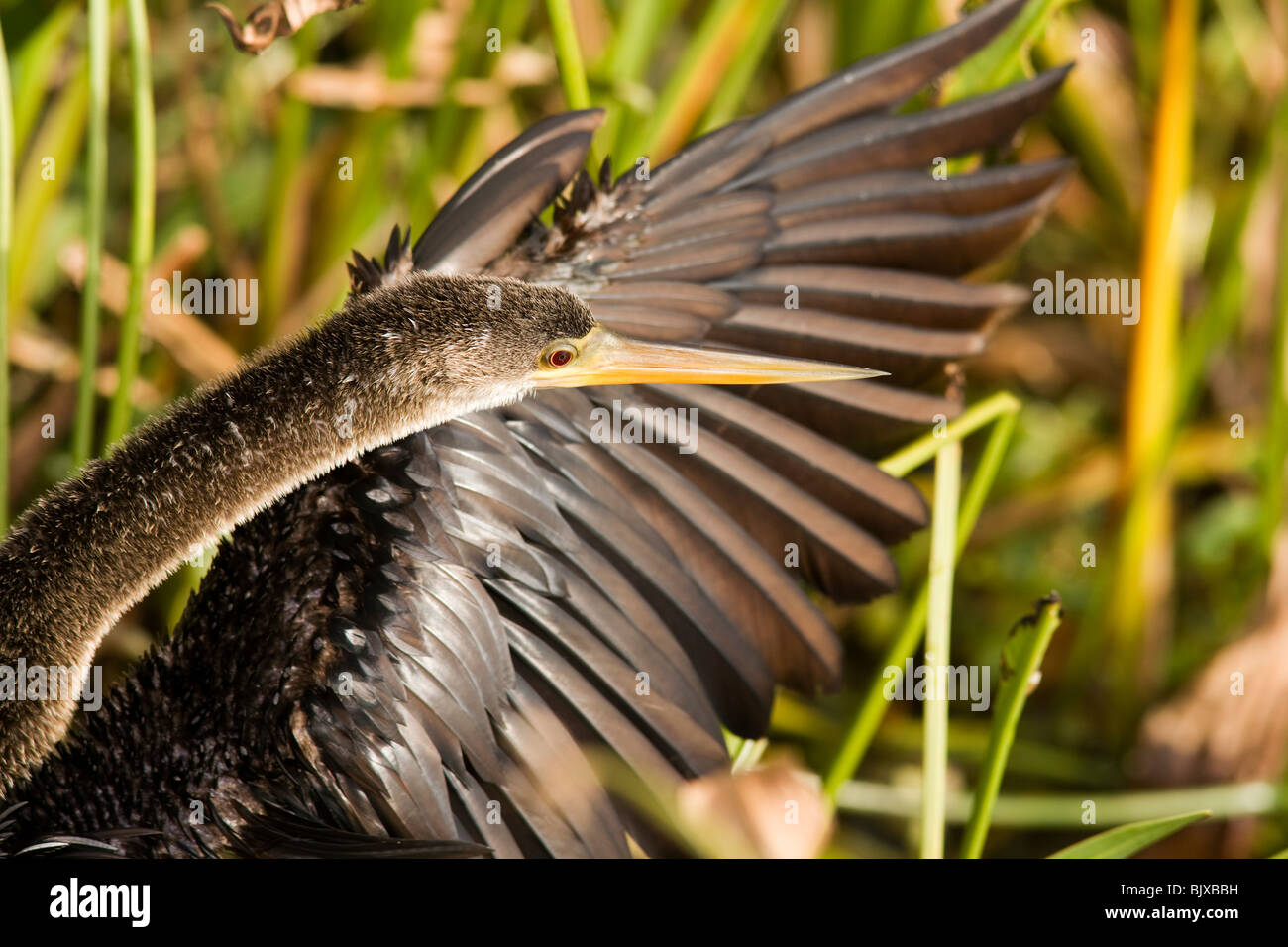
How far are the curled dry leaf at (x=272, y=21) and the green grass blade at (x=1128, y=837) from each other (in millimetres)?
1110

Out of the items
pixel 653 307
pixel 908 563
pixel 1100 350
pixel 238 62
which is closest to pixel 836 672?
pixel 653 307

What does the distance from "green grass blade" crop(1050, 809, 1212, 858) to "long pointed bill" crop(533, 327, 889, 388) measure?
0.48 meters

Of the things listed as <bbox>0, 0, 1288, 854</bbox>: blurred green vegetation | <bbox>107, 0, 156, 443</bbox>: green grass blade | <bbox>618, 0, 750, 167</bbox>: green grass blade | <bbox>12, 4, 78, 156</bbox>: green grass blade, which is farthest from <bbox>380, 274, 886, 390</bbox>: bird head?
<bbox>12, 4, 78, 156</bbox>: green grass blade

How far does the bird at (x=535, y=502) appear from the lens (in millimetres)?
1184

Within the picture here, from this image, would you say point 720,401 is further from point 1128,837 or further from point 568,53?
point 1128,837

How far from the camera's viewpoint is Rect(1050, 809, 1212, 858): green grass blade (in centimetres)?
108

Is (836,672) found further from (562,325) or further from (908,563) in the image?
(908,563)

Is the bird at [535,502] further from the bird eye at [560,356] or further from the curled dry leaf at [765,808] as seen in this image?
the curled dry leaf at [765,808]

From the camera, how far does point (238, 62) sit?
7.77 feet

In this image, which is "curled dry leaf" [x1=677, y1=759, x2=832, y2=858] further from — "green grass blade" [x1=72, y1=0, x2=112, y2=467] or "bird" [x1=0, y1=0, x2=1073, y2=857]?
"green grass blade" [x1=72, y1=0, x2=112, y2=467]

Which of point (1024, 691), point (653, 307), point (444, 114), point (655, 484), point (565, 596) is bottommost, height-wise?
point (1024, 691)

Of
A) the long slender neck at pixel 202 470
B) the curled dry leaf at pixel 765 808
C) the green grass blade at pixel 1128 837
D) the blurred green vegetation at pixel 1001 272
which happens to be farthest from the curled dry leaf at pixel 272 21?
the green grass blade at pixel 1128 837

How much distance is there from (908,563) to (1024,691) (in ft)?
3.94

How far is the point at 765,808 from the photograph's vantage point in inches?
22.6
